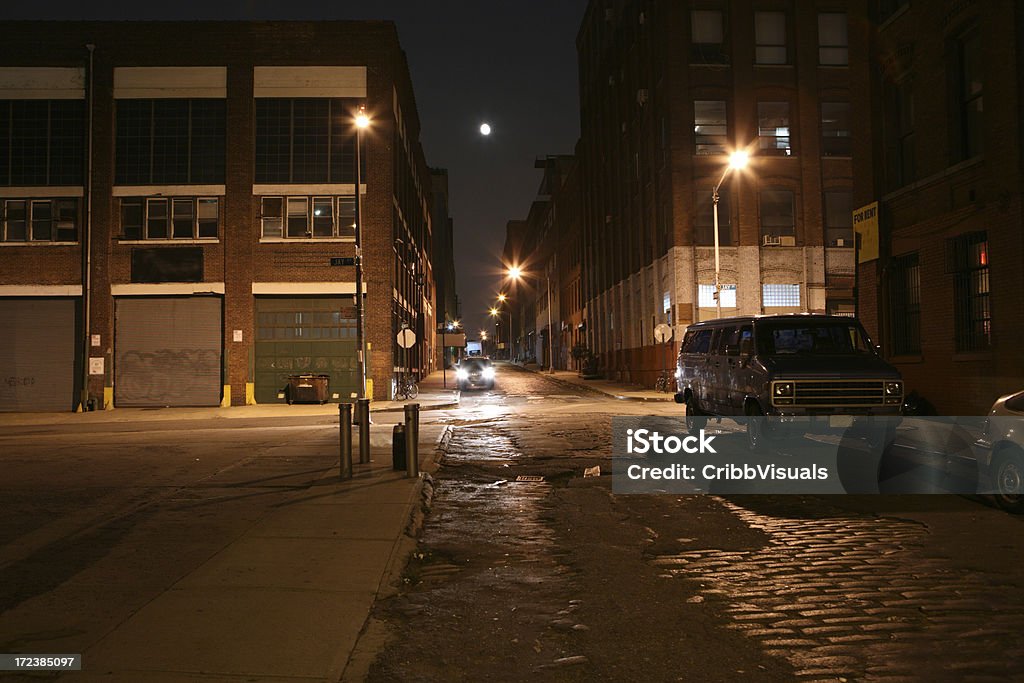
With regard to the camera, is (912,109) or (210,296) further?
(210,296)

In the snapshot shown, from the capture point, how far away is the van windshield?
550 inches

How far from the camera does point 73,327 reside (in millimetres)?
31625

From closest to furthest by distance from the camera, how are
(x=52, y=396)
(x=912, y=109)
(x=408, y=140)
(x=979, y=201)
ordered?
(x=979, y=201), (x=912, y=109), (x=52, y=396), (x=408, y=140)

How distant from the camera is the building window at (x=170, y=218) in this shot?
31969mm

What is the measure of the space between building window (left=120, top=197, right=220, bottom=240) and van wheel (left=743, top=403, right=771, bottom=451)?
25087 millimetres

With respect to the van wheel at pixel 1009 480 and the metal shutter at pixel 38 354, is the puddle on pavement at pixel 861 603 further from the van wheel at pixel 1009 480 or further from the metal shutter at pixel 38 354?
the metal shutter at pixel 38 354

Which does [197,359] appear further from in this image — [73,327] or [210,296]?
[73,327]

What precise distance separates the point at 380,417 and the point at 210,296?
11.7 m

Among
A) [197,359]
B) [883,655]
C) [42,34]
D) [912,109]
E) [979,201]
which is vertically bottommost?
[883,655]

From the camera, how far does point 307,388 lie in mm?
30703

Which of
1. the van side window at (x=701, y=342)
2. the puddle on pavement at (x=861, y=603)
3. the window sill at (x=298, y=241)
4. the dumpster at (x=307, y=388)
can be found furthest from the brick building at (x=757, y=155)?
the puddle on pavement at (x=861, y=603)

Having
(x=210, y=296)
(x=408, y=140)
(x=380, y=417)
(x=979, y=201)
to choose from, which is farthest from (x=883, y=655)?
(x=408, y=140)

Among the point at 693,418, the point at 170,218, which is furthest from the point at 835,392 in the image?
the point at 170,218

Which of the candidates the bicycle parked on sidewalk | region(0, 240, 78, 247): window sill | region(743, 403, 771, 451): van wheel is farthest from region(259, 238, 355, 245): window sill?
region(743, 403, 771, 451): van wheel
